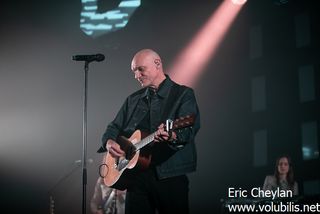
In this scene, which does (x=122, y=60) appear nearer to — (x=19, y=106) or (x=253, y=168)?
(x=19, y=106)

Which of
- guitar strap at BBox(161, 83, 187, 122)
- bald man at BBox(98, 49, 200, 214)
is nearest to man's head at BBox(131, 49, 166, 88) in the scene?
bald man at BBox(98, 49, 200, 214)

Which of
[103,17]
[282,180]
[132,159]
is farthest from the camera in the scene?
[103,17]

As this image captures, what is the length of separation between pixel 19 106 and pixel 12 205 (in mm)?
A: 1087

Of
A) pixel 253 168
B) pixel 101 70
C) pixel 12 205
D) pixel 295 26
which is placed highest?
pixel 295 26

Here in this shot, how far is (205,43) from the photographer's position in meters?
5.59

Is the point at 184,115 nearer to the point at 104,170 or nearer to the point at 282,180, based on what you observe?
the point at 104,170

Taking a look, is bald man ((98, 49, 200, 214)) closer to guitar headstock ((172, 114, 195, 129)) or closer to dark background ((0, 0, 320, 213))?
guitar headstock ((172, 114, 195, 129))

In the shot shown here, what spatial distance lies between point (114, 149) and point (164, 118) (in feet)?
1.49

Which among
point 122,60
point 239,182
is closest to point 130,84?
point 122,60

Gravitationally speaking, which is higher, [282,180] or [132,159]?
[132,159]

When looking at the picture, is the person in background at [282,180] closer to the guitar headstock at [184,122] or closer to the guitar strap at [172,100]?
the guitar strap at [172,100]

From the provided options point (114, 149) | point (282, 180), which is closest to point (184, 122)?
point (114, 149)

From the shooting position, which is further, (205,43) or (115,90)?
(115,90)

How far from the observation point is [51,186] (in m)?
5.58
